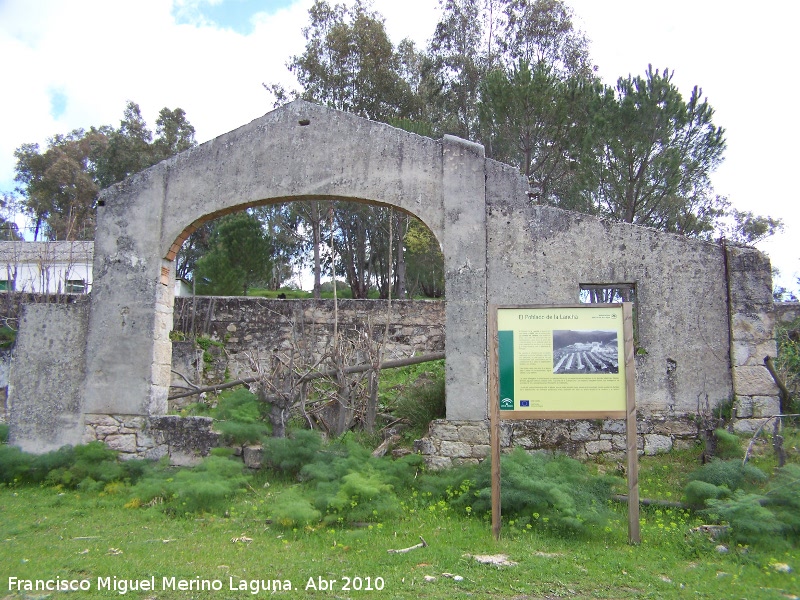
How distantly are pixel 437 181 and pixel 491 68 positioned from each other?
54.1ft

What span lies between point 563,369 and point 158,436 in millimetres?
5225

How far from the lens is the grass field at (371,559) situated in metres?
4.57

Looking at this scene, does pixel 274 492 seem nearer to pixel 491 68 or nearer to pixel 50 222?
pixel 491 68

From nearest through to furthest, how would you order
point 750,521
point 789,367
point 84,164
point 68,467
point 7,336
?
point 750,521, point 68,467, point 789,367, point 7,336, point 84,164

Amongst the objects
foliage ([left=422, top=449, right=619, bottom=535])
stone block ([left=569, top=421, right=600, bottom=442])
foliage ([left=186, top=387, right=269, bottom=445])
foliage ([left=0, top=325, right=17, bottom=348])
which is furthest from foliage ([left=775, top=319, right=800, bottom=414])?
foliage ([left=0, top=325, right=17, bottom=348])

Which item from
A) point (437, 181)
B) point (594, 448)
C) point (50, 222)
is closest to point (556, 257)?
point (437, 181)

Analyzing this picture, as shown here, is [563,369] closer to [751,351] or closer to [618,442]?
[618,442]

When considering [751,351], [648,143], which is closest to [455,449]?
[751,351]

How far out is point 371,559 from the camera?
203 inches

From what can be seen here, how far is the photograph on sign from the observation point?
5.60 metres

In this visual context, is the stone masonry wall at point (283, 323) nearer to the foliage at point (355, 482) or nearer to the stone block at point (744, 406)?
the foliage at point (355, 482)

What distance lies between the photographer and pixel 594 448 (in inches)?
306

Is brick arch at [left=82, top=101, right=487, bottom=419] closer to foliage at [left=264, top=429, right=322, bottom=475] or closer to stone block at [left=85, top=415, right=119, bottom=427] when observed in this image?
stone block at [left=85, top=415, right=119, bottom=427]

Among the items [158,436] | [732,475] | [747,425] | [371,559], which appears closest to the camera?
[371,559]
